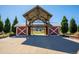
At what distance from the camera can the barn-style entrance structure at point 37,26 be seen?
312 inches

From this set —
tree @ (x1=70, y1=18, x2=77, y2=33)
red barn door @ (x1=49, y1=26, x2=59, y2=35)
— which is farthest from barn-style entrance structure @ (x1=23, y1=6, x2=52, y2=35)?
tree @ (x1=70, y1=18, x2=77, y2=33)

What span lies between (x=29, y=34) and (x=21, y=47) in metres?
1.81

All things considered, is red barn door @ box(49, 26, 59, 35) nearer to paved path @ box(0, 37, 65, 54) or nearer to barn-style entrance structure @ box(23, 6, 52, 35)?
barn-style entrance structure @ box(23, 6, 52, 35)

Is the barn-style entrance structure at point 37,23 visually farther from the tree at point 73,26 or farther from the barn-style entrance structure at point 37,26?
the tree at point 73,26

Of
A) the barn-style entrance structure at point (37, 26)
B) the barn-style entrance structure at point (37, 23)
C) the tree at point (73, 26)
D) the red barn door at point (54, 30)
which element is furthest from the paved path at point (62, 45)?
the barn-style entrance structure at point (37, 23)

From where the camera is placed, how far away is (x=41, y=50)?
220 inches

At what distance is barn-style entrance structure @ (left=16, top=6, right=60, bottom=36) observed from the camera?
7914 mm

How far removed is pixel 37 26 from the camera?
8.50 metres

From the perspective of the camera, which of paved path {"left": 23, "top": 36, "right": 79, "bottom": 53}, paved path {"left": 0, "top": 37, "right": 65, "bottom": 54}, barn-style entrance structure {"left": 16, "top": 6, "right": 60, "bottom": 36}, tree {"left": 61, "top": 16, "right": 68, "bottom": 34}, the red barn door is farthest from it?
barn-style entrance structure {"left": 16, "top": 6, "right": 60, "bottom": 36}

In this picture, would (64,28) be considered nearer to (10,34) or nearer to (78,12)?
(78,12)

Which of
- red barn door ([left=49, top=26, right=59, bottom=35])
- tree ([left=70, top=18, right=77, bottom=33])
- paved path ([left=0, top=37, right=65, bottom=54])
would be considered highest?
tree ([left=70, top=18, right=77, bottom=33])

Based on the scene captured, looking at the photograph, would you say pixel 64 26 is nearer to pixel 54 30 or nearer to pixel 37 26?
pixel 54 30

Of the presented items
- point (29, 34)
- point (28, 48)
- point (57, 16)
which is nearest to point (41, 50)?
point (28, 48)

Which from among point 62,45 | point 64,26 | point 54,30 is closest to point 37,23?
point 54,30
